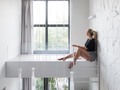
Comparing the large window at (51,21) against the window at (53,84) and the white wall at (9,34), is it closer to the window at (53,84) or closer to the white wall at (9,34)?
the white wall at (9,34)

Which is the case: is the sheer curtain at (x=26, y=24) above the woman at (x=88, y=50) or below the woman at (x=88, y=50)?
above

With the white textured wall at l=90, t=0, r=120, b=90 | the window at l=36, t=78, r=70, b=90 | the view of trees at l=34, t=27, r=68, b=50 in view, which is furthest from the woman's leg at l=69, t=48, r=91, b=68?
the view of trees at l=34, t=27, r=68, b=50

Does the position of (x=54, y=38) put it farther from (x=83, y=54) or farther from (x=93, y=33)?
A: (x=83, y=54)

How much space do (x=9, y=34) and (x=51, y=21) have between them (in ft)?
6.43

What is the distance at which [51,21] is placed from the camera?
7074 mm

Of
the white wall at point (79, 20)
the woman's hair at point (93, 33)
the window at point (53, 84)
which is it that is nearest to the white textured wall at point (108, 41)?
the woman's hair at point (93, 33)

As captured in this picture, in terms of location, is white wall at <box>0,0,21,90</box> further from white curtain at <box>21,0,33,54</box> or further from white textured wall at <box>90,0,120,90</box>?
white textured wall at <box>90,0,120,90</box>

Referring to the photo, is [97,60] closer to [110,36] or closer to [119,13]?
[110,36]

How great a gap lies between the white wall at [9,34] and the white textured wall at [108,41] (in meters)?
2.32

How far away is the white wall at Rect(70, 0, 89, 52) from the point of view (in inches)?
267

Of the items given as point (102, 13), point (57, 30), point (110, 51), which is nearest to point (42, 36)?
point (57, 30)

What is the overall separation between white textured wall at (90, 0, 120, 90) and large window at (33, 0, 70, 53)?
1642mm

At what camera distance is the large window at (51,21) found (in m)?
6.93

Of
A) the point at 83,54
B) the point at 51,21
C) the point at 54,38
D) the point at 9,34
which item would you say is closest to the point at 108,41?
the point at 83,54
